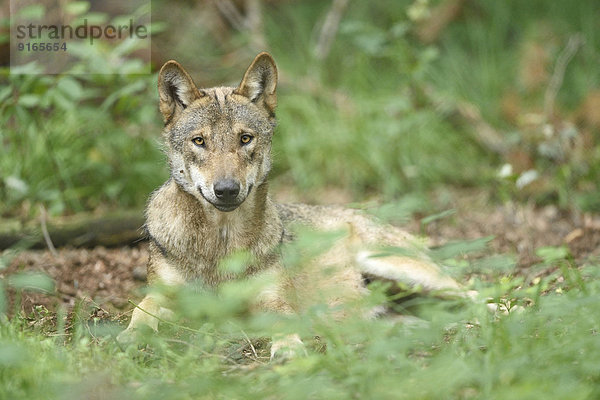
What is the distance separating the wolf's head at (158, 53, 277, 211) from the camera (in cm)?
477

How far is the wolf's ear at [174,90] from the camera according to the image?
5.10 m

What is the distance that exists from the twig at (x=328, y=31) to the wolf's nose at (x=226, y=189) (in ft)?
22.6

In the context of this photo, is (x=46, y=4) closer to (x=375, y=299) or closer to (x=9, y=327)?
(x=9, y=327)

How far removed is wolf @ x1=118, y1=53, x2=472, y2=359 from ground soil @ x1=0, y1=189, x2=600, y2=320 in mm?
638

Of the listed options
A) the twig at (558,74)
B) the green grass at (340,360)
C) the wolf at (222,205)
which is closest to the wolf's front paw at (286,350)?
the green grass at (340,360)

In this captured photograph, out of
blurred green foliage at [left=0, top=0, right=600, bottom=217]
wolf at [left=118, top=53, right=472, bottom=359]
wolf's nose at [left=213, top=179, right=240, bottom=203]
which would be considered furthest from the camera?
blurred green foliage at [left=0, top=0, right=600, bottom=217]

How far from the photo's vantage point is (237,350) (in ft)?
14.3

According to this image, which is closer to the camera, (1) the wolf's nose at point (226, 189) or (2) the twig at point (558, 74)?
(1) the wolf's nose at point (226, 189)

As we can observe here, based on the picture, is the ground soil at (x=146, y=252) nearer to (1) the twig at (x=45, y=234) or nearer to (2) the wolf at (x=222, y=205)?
(1) the twig at (x=45, y=234)

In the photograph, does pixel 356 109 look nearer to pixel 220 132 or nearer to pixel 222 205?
pixel 220 132

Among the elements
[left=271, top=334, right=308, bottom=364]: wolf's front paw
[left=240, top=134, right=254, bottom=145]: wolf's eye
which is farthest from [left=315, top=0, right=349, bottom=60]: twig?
[left=271, top=334, right=308, bottom=364]: wolf's front paw

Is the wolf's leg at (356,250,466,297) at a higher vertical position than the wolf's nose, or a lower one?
lower

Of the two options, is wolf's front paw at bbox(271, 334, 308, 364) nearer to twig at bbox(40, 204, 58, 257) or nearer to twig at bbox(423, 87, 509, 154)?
twig at bbox(40, 204, 58, 257)

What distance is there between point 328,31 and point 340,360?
852 centimetres
